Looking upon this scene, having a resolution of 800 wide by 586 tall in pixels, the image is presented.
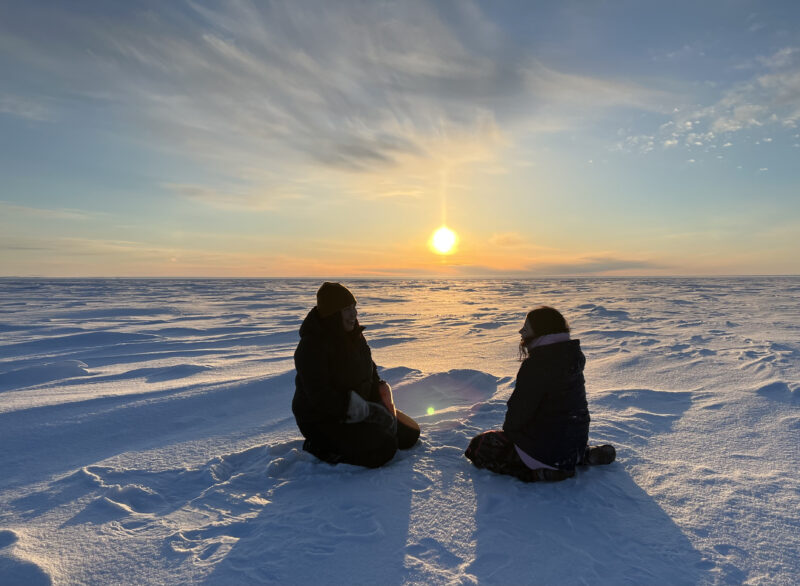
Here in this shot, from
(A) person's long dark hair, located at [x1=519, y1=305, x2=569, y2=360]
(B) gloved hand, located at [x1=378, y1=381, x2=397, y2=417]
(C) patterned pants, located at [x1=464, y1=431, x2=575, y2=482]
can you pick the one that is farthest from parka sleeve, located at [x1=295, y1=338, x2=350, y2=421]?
(A) person's long dark hair, located at [x1=519, y1=305, x2=569, y2=360]

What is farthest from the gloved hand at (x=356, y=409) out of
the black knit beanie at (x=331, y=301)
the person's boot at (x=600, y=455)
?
the person's boot at (x=600, y=455)

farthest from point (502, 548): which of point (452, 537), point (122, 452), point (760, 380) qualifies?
point (760, 380)

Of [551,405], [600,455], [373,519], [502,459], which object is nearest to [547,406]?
[551,405]

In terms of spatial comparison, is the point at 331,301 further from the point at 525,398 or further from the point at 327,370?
the point at 525,398

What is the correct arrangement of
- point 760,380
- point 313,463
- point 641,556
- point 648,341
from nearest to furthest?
point 641,556 → point 313,463 → point 760,380 → point 648,341

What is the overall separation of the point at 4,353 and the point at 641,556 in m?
11.1

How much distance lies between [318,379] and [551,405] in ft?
5.61

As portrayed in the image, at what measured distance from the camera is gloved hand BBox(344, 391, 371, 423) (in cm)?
334

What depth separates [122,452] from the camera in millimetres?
4035

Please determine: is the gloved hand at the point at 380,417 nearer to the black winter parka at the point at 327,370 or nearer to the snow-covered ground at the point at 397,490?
the black winter parka at the point at 327,370

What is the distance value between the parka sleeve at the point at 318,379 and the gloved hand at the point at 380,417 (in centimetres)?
21

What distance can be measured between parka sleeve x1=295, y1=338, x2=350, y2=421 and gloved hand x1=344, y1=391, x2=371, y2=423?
0.04m

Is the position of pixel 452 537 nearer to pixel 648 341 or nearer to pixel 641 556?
pixel 641 556

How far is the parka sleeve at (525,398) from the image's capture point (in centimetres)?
304
